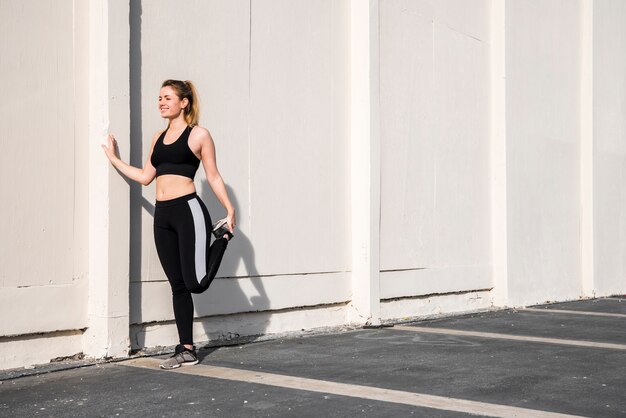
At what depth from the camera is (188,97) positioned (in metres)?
6.24

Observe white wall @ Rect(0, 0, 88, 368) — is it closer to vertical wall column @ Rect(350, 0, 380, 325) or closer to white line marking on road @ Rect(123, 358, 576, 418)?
white line marking on road @ Rect(123, 358, 576, 418)

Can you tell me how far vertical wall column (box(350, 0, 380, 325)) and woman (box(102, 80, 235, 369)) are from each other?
2.90 metres

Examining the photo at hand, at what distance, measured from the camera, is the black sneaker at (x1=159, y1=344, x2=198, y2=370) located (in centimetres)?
592

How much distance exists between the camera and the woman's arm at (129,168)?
240 inches

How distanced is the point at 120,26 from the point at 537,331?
4731mm

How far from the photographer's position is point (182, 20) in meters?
6.97

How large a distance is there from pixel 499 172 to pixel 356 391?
661 centimetres

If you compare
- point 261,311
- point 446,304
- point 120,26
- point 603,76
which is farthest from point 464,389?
point 603,76

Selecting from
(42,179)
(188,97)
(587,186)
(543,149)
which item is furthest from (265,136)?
(587,186)

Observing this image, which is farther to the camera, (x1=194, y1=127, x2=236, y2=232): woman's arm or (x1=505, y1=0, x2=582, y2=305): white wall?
(x1=505, y1=0, x2=582, y2=305): white wall

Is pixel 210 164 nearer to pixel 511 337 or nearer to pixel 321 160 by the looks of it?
pixel 321 160

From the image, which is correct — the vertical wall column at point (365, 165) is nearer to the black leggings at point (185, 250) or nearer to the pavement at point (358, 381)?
the pavement at point (358, 381)

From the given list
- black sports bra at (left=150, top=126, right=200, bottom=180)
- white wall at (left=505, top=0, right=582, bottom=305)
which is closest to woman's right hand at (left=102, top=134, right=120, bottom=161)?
black sports bra at (left=150, top=126, right=200, bottom=180)

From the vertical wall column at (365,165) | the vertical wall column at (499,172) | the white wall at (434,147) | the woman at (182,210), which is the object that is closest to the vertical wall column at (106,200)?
the woman at (182,210)
